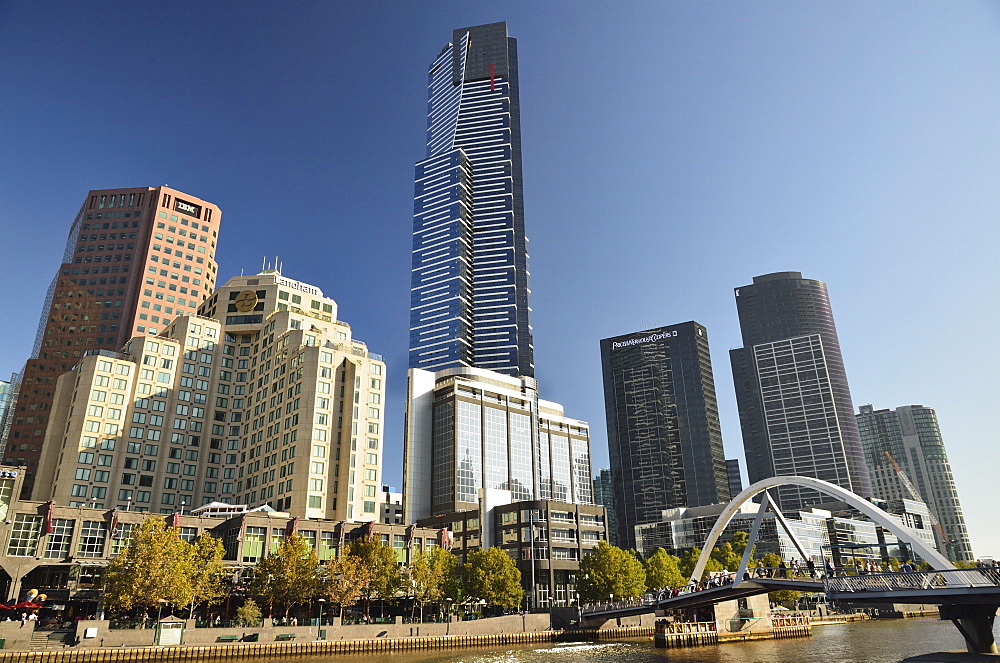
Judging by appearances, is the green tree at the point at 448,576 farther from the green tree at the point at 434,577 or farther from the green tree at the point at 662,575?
the green tree at the point at 662,575

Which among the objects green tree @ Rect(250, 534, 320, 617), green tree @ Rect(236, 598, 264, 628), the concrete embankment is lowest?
the concrete embankment

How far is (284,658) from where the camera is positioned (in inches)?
2916

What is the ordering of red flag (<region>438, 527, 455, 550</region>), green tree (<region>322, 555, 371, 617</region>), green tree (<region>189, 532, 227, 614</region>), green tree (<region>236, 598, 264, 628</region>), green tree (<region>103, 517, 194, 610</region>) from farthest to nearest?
red flag (<region>438, 527, 455, 550</region>), green tree (<region>322, 555, 371, 617</region>), green tree (<region>189, 532, 227, 614</region>), green tree (<region>236, 598, 264, 628</region>), green tree (<region>103, 517, 194, 610</region>)

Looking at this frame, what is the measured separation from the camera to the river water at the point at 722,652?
6819 cm

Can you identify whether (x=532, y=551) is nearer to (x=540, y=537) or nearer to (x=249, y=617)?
(x=540, y=537)

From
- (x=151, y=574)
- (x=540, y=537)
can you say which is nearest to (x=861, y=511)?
(x=151, y=574)

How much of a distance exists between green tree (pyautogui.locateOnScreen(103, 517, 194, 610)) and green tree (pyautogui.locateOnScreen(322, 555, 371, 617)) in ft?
57.7

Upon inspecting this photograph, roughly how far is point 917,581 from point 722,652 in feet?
109

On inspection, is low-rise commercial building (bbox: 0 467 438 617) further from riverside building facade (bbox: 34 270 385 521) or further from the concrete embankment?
the concrete embankment

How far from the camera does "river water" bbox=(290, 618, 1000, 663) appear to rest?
68188 mm

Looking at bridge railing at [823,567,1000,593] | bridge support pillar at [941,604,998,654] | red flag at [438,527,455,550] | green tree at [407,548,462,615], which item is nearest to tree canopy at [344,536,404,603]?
green tree at [407,548,462,615]

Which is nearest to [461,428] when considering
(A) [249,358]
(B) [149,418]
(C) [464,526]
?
(C) [464,526]

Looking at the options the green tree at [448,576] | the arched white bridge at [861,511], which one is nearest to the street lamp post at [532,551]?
the green tree at [448,576]

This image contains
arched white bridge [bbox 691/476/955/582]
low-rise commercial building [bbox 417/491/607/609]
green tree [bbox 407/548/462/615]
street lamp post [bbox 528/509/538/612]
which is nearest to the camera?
arched white bridge [bbox 691/476/955/582]
